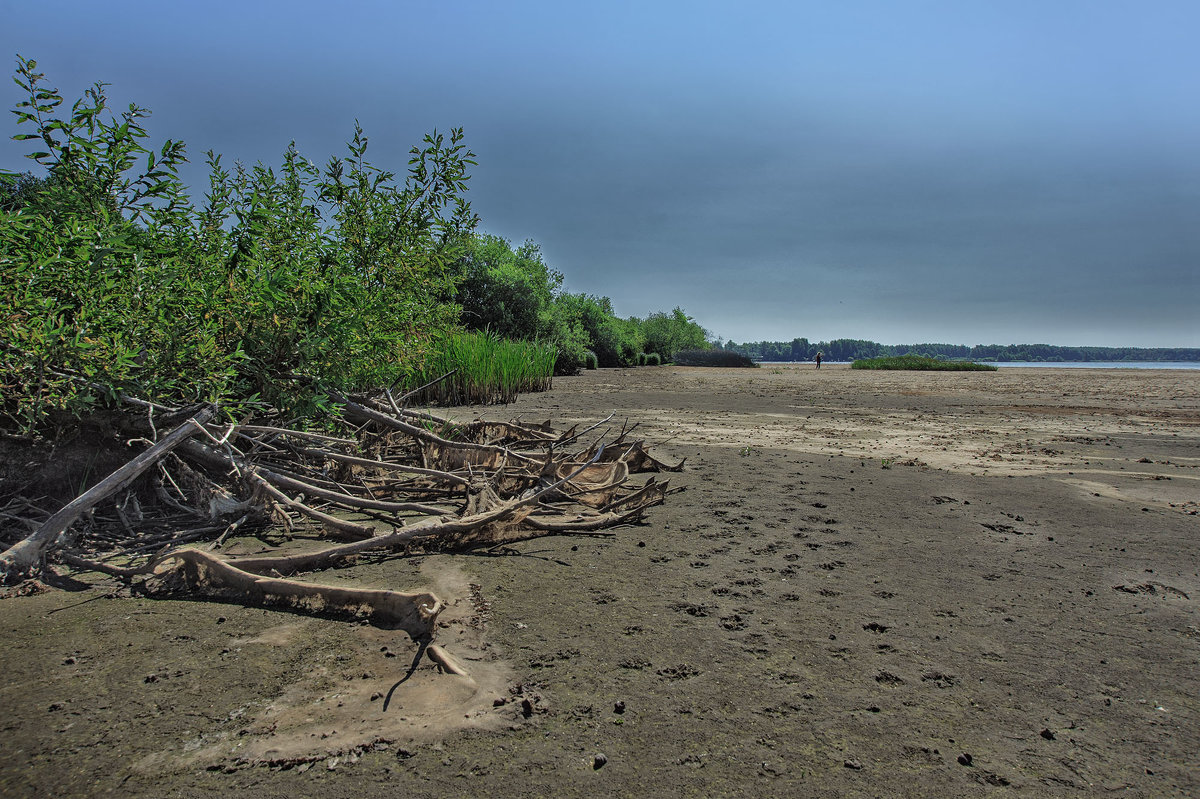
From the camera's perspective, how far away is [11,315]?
338 centimetres

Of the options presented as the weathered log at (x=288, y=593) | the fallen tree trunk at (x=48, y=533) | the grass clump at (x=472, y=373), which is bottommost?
the weathered log at (x=288, y=593)

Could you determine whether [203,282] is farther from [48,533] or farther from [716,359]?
[716,359]

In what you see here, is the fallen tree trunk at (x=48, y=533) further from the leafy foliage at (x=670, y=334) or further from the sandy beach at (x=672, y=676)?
the leafy foliage at (x=670, y=334)

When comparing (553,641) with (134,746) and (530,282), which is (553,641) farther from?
(530,282)

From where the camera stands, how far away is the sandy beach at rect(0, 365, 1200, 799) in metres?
1.94

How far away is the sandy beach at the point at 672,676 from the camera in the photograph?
6.38 ft

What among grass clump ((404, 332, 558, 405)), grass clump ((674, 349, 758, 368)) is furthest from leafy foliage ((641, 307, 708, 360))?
grass clump ((404, 332, 558, 405))

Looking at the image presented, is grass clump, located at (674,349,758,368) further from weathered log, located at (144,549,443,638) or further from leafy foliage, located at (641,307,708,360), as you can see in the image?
weathered log, located at (144,549,443,638)

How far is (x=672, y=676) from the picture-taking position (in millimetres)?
2572

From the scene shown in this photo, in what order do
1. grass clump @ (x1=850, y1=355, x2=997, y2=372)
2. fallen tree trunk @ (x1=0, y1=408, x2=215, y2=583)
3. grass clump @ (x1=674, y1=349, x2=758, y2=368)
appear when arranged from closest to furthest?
1. fallen tree trunk @ (x1=0, y1=408, x2=215, y2=583)
2. grass clump @ (x1=850, y1=355, x2=997, y2=372)
3. grass clump @ (x1=674, y1=349, x2=758, y2=368)

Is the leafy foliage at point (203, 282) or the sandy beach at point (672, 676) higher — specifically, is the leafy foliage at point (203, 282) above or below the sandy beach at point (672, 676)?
above

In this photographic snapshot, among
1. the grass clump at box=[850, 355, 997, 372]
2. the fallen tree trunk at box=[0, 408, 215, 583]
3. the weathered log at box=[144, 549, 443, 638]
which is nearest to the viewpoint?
the weathered log at box=[144, 549, 443, 638]

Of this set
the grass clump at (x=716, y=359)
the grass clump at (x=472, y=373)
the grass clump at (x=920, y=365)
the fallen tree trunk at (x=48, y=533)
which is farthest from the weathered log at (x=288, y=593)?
the grass clump at (x=716, y=359)

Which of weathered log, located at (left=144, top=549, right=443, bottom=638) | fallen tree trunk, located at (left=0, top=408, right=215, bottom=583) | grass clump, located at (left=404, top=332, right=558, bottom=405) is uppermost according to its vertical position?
grass clump, located at (left=404, top=332, right=558, bottom=405)
